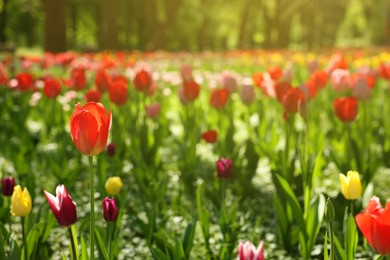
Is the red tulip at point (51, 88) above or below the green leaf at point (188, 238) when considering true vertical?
above

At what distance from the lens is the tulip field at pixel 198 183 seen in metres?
1.67

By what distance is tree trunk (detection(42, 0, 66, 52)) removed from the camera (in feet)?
47.0

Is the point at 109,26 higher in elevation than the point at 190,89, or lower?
higher

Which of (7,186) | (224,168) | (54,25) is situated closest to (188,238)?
(224,168)

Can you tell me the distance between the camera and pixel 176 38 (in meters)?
34.9

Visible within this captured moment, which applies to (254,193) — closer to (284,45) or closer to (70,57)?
(70,57)

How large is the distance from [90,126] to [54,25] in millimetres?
13807

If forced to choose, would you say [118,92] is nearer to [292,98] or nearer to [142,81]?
[142,81]

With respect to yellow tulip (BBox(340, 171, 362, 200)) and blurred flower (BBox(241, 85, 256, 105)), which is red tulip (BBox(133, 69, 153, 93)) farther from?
yellow tulip (BBox(340, 171, 362, 200))

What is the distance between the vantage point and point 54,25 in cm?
1459

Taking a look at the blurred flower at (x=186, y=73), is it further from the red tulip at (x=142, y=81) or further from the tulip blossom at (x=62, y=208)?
the tulip blossom at (x=62, y=208)

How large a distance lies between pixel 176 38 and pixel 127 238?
3284 centimetres

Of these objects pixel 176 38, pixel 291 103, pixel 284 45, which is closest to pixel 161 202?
pixel 291 103

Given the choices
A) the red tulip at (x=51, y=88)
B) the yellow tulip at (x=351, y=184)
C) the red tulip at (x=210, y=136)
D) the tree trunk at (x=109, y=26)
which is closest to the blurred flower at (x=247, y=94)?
the red tulip at (x=210, y=136)
